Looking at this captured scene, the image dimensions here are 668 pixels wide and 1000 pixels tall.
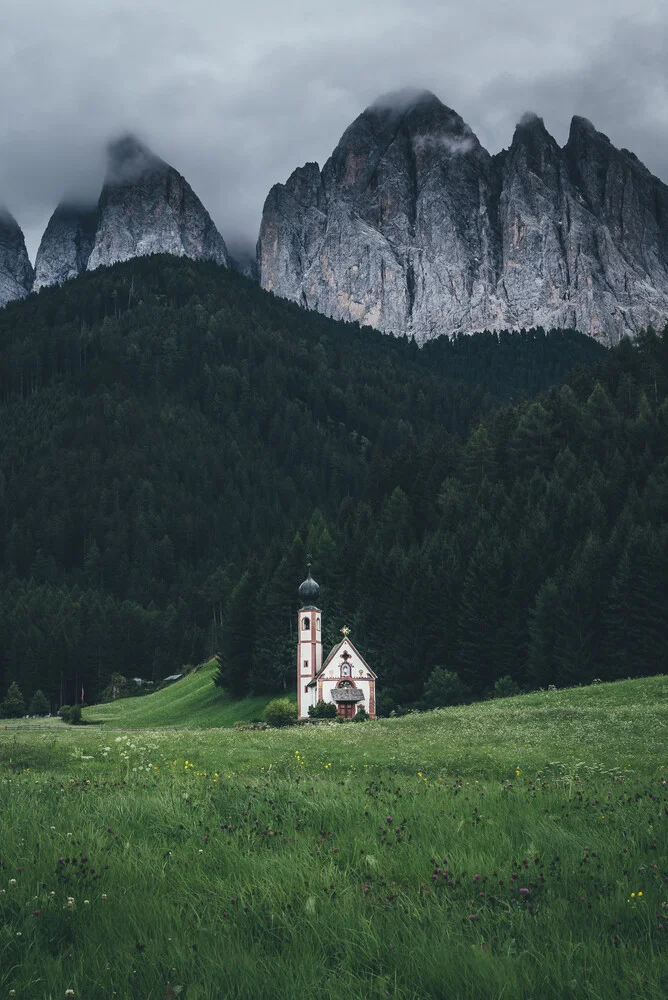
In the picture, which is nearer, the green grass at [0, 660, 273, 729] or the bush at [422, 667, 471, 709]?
the bush at [422, 667, 471, 709]

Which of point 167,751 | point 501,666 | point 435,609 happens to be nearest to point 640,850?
point 167,751

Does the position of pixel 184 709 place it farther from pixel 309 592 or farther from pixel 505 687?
pixel 505 687

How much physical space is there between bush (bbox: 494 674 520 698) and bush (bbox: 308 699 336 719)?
44.3ft

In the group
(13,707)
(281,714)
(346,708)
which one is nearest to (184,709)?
(346,708)

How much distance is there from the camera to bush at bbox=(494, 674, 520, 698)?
5891 centimetres

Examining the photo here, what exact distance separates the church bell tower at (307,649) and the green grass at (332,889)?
58520 millimetres

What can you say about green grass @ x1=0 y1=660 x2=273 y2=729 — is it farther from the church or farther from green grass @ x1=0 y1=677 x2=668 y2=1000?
green grass @ x1=0 y1=677 x2=668 y2=1000

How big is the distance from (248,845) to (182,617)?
141m

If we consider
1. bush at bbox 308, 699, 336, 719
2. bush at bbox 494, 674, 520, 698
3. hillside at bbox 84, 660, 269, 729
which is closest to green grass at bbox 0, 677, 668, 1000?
bush at bbox 494, 674, 520, 698

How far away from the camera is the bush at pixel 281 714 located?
61375 mm

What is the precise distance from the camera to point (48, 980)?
6055mm

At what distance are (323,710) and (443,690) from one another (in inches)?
401

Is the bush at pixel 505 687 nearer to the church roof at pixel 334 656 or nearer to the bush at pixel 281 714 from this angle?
the church roof at pixel 334 656

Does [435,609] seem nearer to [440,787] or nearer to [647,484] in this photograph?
[647,484]
